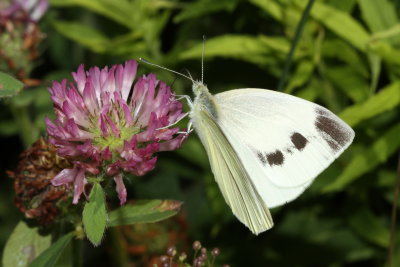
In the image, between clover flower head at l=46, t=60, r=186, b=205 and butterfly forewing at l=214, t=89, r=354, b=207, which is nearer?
clover flower head at l=46, t=60, r=186, b=205

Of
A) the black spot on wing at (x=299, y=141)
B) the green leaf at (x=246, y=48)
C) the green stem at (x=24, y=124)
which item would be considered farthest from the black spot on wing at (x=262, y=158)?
the green stem at (x=24, y=124)

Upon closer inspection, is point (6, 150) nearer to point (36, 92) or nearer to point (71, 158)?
point (36, 92)

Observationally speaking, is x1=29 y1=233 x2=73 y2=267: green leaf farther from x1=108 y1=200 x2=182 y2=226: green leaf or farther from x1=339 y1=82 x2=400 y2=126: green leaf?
x1=339 y1=82 x2=400 y2=126: green leaf

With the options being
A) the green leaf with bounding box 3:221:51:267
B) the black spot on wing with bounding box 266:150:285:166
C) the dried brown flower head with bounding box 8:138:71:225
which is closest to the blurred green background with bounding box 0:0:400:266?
the black spot on wing with bounding box 266:150:285:166

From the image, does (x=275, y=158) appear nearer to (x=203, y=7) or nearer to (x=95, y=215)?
(x=95, y=215)

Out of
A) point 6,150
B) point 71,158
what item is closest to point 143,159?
point 71,158

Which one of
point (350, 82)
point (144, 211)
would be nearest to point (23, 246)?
point (144, 211)
